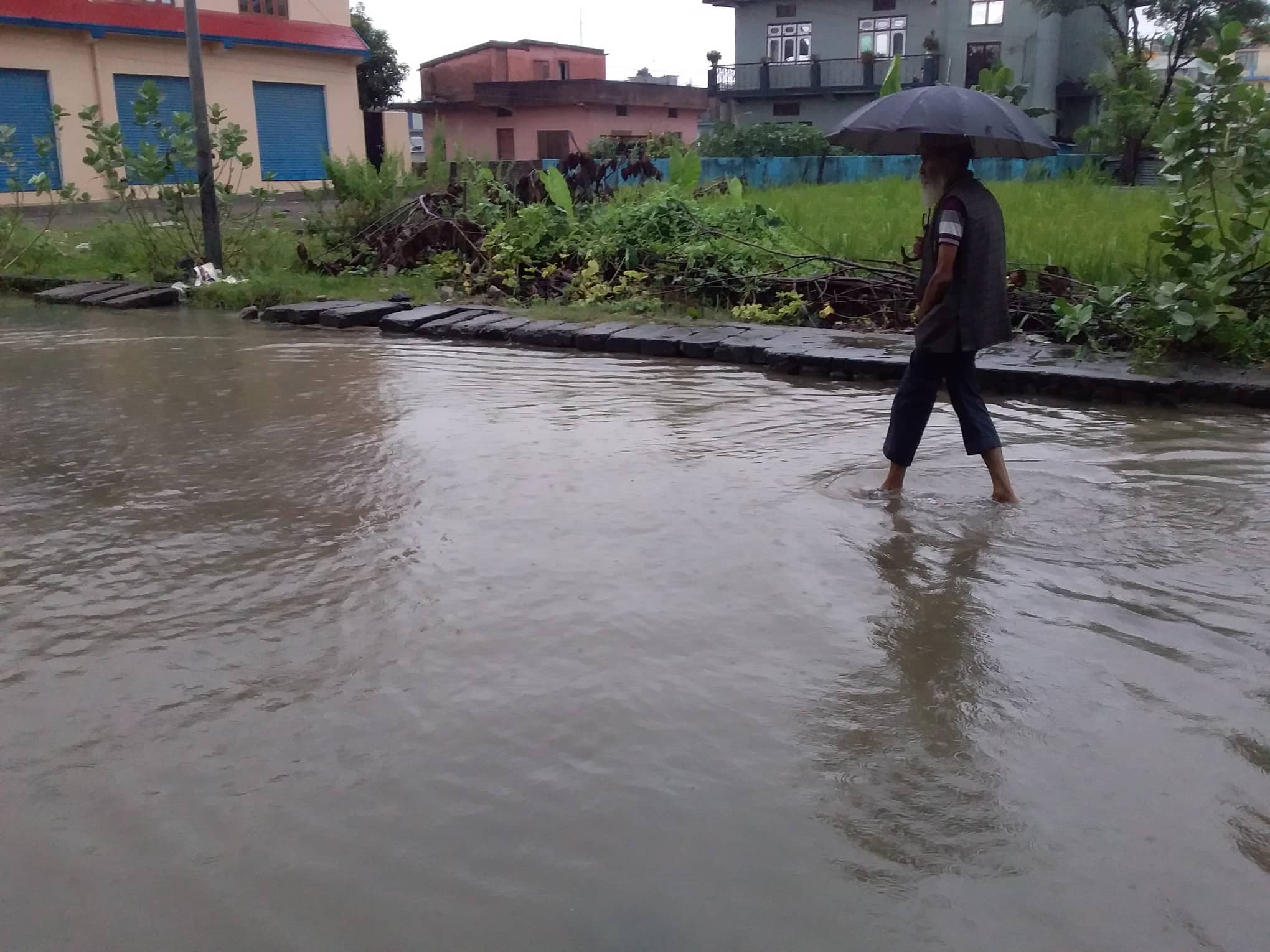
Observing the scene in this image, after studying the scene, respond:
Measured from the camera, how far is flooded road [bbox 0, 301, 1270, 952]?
230cm

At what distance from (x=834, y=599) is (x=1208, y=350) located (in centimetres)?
417

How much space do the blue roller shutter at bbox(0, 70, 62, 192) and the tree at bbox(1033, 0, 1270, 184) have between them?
2180 cm

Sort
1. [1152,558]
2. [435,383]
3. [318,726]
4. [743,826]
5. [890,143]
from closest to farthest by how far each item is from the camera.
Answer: [743,826] < [318,726] < [1152,558] < [890,143] < [435,383]

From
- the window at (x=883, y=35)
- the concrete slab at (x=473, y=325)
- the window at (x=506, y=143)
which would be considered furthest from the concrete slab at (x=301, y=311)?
the window at (x=883, y=35)

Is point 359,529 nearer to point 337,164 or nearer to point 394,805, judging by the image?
point 394,805

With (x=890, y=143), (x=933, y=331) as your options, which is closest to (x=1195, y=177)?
(x=890, y=143)

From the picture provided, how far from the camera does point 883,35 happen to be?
3644 cm

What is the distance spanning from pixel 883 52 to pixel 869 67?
4.99 ft

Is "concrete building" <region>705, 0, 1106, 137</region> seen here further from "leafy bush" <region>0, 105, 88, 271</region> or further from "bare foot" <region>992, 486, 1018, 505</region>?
"bare foot" <region>992, 486, 1018, 505</region>

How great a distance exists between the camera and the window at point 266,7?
25334 millimetres

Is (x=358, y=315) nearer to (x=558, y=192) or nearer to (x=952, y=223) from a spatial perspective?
(x=558, y=192)

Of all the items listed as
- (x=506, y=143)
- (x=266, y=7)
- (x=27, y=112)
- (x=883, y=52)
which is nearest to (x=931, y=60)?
(x=883, y=52)

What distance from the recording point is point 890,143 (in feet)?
16.7

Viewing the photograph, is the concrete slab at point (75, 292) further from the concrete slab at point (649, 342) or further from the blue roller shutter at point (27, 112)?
the blue roller shutter at point (27, 112)
